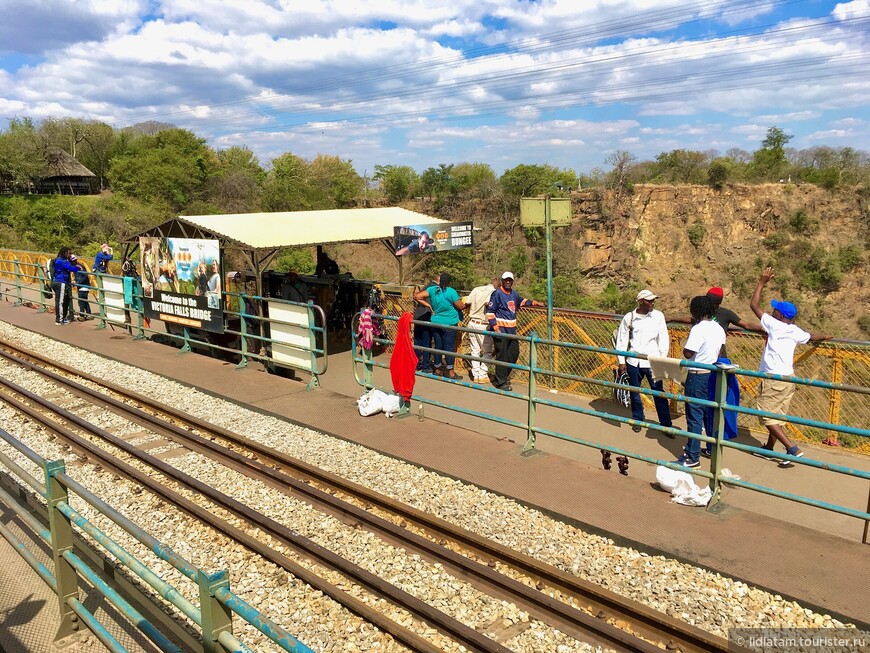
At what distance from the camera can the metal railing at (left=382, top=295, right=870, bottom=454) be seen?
7.82 metres

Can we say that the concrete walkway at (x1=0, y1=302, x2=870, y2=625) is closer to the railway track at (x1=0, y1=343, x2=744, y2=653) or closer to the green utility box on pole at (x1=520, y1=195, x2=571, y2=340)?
the railway track at (x1=0, y1=343, x2=744, y2=653)

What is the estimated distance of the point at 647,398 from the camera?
9.59m

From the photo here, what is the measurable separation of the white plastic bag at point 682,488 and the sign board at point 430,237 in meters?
8.46

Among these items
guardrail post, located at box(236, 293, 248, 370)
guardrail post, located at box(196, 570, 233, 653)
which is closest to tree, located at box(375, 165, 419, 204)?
guardrail post, located at box(236, 293, 248, 370)

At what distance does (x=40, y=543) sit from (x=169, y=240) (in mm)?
8881

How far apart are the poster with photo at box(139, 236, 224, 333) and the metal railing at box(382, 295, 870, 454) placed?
334 cm

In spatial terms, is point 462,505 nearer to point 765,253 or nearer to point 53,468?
point 53,468

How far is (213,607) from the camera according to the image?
279 centimetres

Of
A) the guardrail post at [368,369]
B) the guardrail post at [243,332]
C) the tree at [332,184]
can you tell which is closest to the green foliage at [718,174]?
the tree at [332,184]

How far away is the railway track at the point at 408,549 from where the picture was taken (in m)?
4.44

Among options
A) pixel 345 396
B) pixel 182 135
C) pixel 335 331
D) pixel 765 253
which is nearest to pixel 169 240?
pixel 335 331

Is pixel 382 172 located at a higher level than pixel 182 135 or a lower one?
lower

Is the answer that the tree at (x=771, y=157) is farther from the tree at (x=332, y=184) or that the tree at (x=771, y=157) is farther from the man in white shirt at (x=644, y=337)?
the man in white shirt at (x=644, y=337)

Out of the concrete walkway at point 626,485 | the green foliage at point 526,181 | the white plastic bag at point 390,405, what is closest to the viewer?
the concrete walkway at point 626,485
